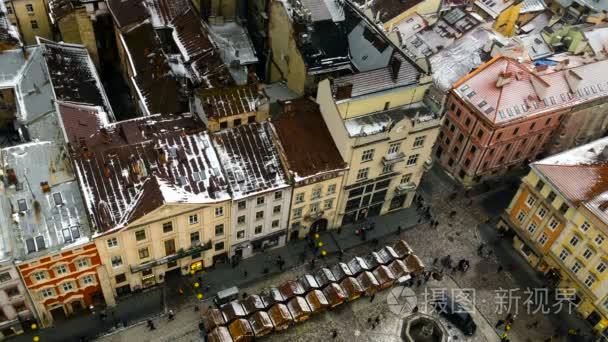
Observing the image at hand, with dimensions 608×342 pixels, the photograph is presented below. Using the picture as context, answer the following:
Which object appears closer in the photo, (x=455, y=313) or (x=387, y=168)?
(x=455, y=313)

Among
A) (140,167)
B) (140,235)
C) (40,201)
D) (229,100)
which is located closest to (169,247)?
(140,235)

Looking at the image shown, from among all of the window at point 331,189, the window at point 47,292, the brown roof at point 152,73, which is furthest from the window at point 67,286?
the window at point 331,189

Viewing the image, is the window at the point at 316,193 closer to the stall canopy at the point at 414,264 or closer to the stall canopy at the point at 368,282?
the stall canopy at the point at 368,282

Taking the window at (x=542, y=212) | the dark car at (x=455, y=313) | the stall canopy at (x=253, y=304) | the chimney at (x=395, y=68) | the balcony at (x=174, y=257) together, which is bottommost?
the dark car at (x=455, y=313)

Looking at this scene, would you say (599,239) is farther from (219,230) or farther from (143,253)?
(143,253)

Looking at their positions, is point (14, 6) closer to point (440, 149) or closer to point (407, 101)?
point (407, 101)

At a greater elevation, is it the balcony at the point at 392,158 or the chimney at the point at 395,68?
the chimney at the point at 395,68

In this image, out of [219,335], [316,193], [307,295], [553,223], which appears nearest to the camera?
[219,335]
